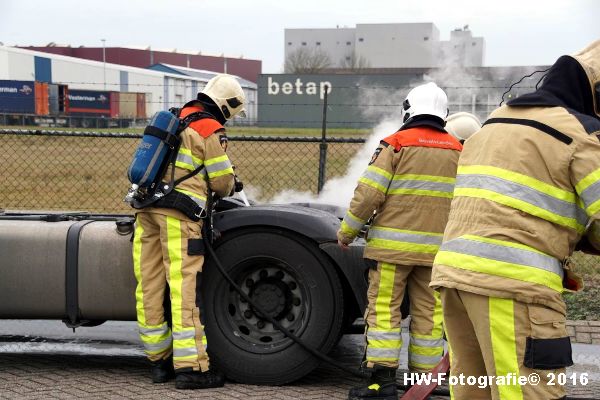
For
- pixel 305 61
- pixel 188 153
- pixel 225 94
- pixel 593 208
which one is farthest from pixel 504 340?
pixel 305 61

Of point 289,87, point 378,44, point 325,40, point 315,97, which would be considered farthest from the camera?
point 325,40

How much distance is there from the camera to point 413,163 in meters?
4.38

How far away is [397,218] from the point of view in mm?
→ 4410

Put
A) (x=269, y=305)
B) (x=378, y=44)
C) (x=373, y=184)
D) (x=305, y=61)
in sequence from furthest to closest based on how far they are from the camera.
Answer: (x=305, y=61) < (x=378, y=44) < (x=269, y=305) < (x=373, y=184)

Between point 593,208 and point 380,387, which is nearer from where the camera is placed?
point 593,208

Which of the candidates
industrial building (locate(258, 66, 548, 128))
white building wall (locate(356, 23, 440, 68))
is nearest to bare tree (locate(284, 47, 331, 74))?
white building wall (locate(356, 23, 440, 68))

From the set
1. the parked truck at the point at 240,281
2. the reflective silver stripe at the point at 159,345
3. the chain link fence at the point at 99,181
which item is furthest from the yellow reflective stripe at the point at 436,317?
the chain link fence at the point at 99,181

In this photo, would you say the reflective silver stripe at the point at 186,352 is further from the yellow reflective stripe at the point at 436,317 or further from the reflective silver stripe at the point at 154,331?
the yellow reflective stripe at the point at 436,317

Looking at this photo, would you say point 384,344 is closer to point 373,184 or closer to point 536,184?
point 373,184

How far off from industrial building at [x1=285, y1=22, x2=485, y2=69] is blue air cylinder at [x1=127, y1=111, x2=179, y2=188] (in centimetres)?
3174

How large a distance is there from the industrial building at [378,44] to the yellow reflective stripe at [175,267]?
31886 mm

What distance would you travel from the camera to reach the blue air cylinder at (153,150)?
4.59 meters

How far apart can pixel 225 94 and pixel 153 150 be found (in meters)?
0.63

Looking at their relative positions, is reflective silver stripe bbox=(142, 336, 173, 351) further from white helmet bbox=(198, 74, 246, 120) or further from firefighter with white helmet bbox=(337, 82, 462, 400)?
white helmet bbox=(198, 74, 246, 120)
